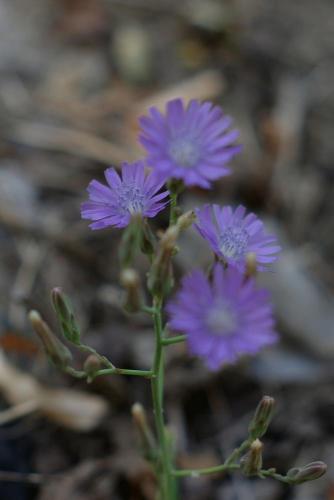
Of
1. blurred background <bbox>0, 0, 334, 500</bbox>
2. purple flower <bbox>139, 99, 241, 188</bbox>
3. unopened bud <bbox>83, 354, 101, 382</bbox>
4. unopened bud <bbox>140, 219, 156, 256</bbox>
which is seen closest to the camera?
purple flower <bbox>139, 99, 241, 188</bbox>

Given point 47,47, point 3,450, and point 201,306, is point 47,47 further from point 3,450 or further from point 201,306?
point 201,306

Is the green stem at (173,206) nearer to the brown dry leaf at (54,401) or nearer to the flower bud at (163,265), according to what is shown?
the flower bud at (163,265)

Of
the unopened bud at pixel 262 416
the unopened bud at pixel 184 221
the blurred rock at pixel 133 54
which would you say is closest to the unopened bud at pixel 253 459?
the unopened bud at pixel 262 416

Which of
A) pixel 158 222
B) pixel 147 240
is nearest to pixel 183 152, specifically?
pixel 147 240

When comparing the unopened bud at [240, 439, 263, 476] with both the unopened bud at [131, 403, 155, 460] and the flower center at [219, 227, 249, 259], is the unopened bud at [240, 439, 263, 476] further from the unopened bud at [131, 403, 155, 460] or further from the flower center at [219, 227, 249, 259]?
the flower center at [219, 227, 249, 259]

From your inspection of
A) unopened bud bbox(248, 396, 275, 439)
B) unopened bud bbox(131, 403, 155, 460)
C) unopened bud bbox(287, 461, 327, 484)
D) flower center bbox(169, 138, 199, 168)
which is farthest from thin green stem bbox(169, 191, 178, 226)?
unopened bud bbox(287, 461, 327, 484)

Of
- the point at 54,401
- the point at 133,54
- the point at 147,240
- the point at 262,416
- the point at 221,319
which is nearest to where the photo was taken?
the point at 221,319

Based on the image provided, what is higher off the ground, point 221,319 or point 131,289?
point 131,289

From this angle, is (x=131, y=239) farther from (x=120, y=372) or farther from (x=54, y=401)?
(x=54, y=401)
